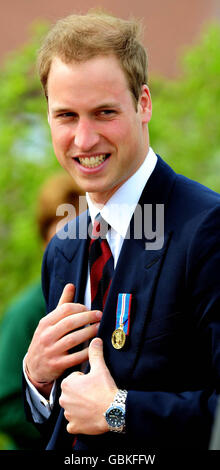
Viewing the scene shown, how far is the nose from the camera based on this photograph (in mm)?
2184

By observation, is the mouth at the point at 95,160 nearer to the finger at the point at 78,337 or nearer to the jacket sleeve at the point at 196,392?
the jacket sleeve at the point at 196,392

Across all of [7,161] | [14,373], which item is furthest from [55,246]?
[7,161]

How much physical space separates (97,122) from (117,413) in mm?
868

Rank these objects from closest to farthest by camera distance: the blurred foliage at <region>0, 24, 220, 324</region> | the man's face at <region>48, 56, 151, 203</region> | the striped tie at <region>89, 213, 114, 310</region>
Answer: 1. the man's face at <region>48, 56, 151, 203</region>
2. the striped tie at <region>89, 213, 114, 310</region>
3. the blurred foliage at <region>0, 24, 220, 324</region>

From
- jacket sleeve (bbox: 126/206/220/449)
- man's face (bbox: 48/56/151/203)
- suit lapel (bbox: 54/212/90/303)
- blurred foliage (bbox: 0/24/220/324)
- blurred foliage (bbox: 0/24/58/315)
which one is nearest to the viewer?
jacket sleeve (bbox: 126/206/220/449)

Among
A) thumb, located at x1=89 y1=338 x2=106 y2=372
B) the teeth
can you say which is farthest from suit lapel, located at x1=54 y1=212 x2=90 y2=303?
the teeth

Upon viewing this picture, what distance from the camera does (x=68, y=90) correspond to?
2148 mm

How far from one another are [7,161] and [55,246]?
11.6 ft

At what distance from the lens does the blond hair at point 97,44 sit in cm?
216

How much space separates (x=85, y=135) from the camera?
7.20ft

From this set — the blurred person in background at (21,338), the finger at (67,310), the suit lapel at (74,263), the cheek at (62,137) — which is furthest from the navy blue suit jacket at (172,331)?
the blurred person in background at (21,338)

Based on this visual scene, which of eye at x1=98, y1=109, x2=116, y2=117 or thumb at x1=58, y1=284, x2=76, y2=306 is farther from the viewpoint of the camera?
thumb at x1=58, y1=284, x2=76, y2=306

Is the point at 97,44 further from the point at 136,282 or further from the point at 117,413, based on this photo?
the point at 117,413

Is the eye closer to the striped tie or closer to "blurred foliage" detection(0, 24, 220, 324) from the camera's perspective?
the striped tie
